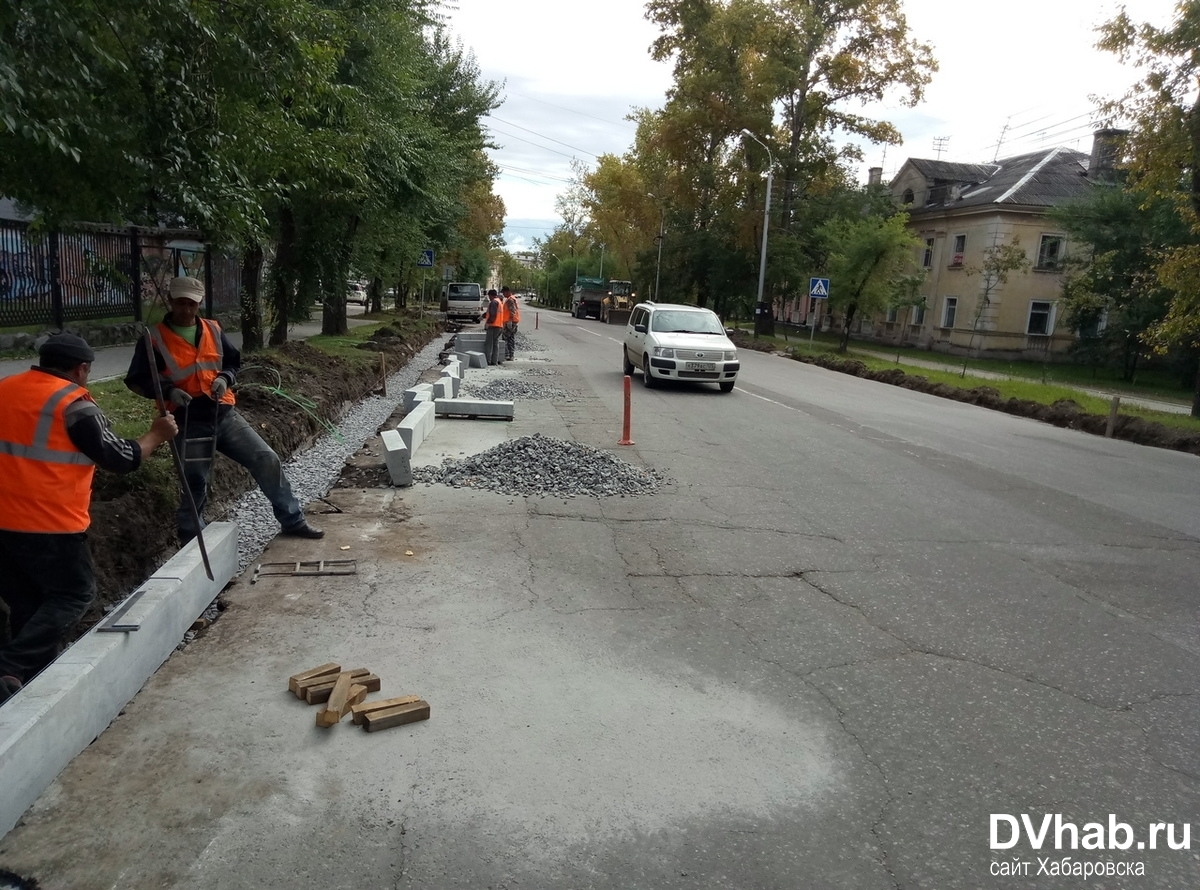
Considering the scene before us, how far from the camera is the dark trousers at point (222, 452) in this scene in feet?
18.9

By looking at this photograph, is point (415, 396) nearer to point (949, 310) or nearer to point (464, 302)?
point (464, 302)

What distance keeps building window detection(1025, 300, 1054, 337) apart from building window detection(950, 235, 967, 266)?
157 inches

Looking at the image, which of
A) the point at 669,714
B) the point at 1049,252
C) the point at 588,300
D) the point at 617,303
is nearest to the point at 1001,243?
the point at 1049,252

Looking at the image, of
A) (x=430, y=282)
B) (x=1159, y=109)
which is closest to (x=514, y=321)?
(x=1159, y=109)

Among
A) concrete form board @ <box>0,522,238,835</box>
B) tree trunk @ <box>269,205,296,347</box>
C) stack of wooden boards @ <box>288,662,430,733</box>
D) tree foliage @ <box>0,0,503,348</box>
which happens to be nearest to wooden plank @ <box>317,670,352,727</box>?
stack of wooden boards @ <box>288,662,430,733</box>

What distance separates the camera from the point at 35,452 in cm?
372

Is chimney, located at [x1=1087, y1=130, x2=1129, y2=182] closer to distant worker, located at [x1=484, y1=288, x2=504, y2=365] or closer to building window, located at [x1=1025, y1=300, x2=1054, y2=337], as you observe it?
building window, located at [x1=1025, y1=300, x2=1054, y2=337]

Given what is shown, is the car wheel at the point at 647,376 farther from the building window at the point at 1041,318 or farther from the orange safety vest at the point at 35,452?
the building window at the point at 1041,318

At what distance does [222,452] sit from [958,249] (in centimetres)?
4218

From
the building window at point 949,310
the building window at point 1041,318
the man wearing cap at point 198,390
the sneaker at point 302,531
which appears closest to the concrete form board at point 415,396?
the sneaker at point 302,531

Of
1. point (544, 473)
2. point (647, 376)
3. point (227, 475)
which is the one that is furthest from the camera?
point (647, 376)

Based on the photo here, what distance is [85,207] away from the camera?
625 cm

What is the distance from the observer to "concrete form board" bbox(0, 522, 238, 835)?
3.00m

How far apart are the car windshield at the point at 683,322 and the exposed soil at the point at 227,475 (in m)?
6.03
